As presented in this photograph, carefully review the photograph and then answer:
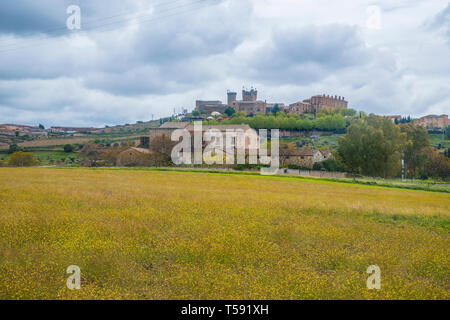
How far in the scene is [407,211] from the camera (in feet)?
51.9

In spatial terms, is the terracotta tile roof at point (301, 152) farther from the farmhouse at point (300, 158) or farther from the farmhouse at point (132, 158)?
the farmhouse at point (132, 158)

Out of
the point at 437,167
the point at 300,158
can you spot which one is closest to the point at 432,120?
the point at 437,167

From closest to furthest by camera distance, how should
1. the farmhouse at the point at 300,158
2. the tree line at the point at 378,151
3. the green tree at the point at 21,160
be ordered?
the tree line at the point at 378,151 → the green tree at the point at 21,160 → the farmhouse at the point at 300,158

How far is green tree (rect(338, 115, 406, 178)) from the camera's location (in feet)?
181

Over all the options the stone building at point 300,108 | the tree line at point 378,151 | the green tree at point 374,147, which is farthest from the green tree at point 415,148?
the stone building at point 300,108

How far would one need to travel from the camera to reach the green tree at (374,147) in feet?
181

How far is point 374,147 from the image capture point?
56125 millimetres

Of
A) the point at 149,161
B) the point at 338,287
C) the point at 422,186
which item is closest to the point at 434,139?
the point at 422,186

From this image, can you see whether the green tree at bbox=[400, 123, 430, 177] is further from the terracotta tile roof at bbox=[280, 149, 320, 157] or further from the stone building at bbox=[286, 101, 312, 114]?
the stone building at bbox=[286, 101, 312, 114]

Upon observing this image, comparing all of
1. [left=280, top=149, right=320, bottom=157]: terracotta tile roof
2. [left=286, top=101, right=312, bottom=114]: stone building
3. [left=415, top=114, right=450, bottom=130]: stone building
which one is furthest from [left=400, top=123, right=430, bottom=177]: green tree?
Result: [left=415, top=114, right=450, bottom=130]: stone building

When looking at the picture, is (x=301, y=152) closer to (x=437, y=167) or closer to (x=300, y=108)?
(x=437, y=167)

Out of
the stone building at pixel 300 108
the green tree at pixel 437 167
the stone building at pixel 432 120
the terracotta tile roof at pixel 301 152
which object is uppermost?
the stone building at pixel 300 108
